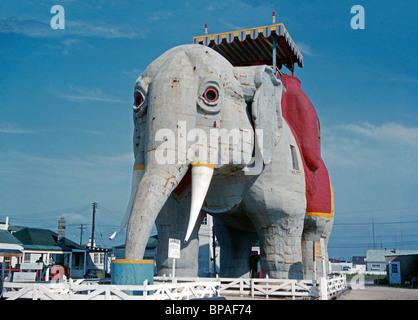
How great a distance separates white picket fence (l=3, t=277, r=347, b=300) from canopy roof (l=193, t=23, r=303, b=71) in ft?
32.2

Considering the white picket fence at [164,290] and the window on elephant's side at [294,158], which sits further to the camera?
the window on elephant's side at [294,158]

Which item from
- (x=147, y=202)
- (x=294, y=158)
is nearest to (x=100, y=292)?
(x=147, y=202)

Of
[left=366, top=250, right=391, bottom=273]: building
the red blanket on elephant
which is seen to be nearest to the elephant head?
the red blanket on elephant

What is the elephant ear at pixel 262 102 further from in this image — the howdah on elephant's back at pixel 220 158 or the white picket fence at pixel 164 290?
the white picket fence at pixel 164 290

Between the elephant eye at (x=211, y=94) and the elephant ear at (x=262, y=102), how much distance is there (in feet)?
3.33

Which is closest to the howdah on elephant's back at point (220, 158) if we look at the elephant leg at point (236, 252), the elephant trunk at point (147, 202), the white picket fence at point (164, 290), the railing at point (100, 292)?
the elephant trunk at point (147, 202)

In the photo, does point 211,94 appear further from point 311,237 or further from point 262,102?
point 311,237

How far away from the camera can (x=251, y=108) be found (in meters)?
12.0

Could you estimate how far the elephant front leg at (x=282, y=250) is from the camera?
13219 millimetres

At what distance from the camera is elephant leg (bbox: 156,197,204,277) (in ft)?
43.2

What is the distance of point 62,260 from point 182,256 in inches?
931

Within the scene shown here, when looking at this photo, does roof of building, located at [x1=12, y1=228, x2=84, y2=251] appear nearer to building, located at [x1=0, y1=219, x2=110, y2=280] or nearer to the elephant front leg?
building, located at [x1=0, y1=219, x2=110, y2=280]
